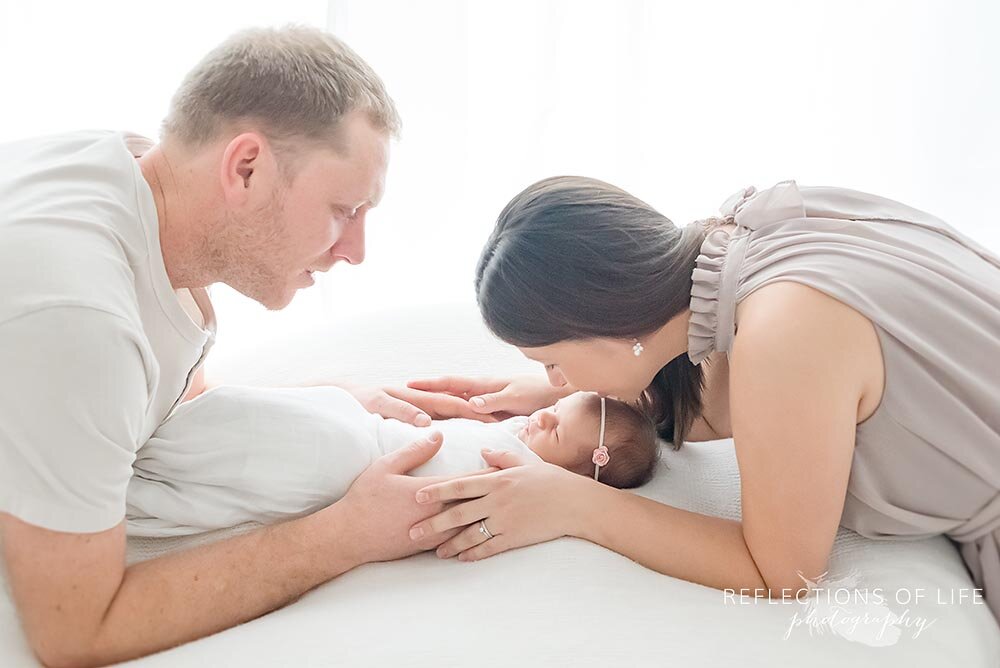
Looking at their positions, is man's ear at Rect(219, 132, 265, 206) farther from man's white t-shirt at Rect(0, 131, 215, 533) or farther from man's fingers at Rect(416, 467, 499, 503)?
man's fingers at Rect(416, 467, 499, 503)

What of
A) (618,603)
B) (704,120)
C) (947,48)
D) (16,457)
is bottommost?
(618,603)

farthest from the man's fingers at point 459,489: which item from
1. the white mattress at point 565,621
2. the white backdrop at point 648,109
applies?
the white backdrop at point 648,109

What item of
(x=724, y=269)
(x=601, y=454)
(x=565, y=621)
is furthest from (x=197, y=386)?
(x=724, y=269)

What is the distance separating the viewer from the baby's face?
1.91m

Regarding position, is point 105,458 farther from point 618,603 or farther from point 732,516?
point 732,516

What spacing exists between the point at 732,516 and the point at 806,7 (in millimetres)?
2066

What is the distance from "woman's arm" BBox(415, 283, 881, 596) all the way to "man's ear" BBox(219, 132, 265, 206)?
1.83 ft

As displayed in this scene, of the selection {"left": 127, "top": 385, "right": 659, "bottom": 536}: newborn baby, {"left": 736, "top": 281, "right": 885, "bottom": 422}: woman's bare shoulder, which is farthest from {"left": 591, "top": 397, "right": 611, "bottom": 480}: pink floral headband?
{"left": 736, "top": 281, "right": 885, "bottom": 422}: woman's bare shoulder

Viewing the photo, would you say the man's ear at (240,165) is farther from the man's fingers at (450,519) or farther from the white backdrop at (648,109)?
the white backdrop at (648,109)

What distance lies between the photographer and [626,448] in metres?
1.89

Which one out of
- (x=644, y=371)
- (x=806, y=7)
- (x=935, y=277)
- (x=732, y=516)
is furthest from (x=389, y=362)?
(x=806, y=7)

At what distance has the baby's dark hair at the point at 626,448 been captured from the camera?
189cm

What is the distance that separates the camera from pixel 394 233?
3.22 m

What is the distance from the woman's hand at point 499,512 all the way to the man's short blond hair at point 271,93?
60 cm
